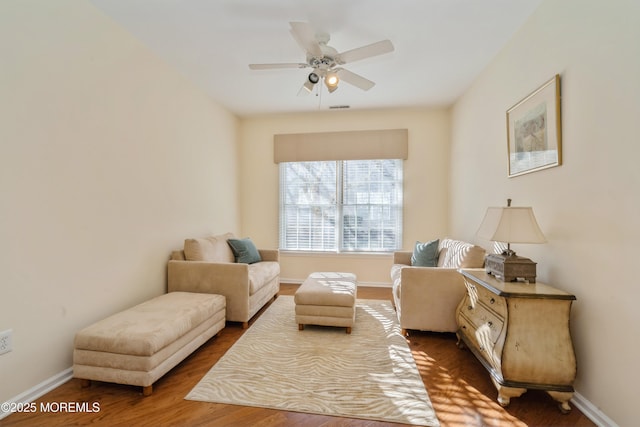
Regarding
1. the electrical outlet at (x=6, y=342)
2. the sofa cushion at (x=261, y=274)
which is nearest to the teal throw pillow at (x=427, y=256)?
the sofa cushion at (x=261, y=274)

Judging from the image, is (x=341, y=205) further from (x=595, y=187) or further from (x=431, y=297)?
(x=595, y=187)

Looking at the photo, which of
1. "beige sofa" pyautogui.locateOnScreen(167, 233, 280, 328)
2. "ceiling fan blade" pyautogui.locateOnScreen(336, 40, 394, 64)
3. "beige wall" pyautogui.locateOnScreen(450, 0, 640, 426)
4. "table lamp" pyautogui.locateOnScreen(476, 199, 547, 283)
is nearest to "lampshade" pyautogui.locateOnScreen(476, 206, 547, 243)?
"table lamp" pyautogui.locateOnScreen(476, 199, 547, 283)

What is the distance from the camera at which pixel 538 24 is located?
2.10m

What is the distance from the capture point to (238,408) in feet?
5.39

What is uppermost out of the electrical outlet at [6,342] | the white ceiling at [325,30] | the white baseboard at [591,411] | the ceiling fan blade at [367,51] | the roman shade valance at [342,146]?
the white ceiling at [325,30]

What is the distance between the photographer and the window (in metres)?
4.40

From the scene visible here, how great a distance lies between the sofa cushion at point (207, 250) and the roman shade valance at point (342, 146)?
1.85 metres

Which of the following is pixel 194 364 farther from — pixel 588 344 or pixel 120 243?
pixel 588 344

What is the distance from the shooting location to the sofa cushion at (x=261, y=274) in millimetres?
2934

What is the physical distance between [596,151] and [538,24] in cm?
124

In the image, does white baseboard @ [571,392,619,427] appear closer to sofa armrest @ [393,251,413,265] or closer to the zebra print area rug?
the zebra print area rug

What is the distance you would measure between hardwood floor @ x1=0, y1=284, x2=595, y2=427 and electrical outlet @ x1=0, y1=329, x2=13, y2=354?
38 cm

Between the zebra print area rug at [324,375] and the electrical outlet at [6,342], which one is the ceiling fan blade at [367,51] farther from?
the electrical outlet at [6,342]

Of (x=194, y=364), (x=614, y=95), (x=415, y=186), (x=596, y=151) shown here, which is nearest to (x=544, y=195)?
(x=596, y=151)
